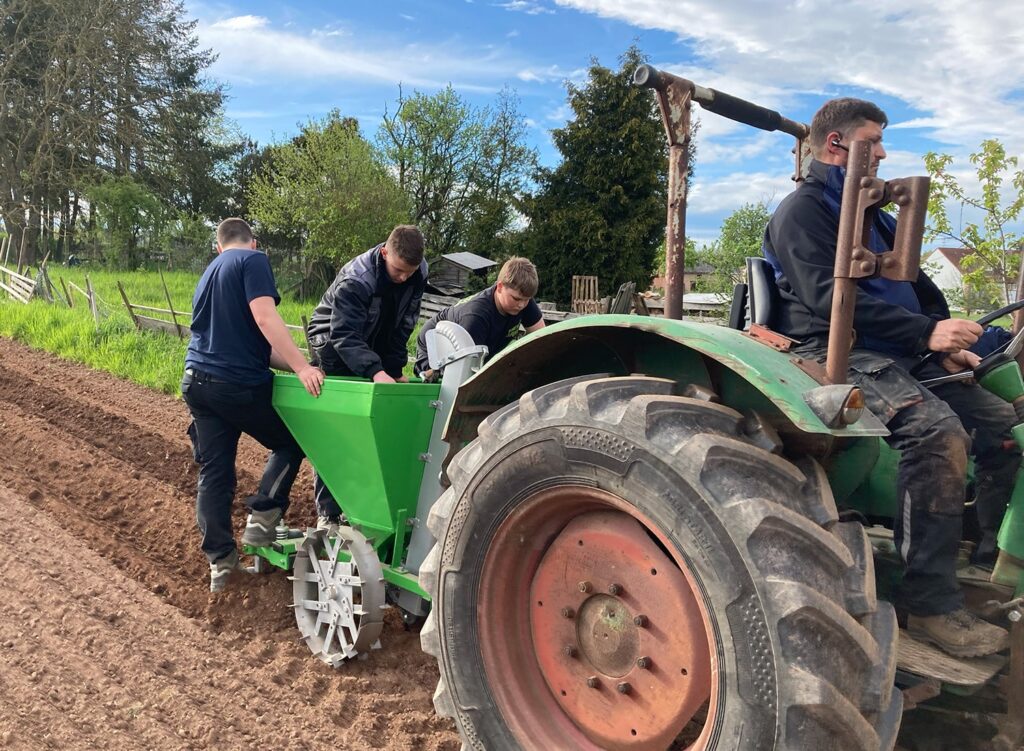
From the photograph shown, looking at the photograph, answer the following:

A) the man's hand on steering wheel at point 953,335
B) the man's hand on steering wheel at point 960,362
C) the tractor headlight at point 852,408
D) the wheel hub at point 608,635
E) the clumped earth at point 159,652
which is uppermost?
the man's hand on steering wheel at point 953,335

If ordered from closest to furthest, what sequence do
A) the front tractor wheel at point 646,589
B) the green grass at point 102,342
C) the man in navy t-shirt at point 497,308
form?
1. the front tractor wheel at point 646,589
2. the man in navy t-shirt at point 497,308
3. the green grass at point 102,342

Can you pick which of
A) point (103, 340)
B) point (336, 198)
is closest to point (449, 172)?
point (336, 198)

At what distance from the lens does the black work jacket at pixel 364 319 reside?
393cm

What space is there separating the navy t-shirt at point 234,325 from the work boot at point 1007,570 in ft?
10.3

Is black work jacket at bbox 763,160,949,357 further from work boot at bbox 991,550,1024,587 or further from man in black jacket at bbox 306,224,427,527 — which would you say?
man in black jacket at bbox 306,224,427,527

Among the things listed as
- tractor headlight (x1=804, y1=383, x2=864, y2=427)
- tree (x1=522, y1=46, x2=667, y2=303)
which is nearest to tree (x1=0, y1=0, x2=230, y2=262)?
tree (x1=522, y1=46, x2=667, y2=303)

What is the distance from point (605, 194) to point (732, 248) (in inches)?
261

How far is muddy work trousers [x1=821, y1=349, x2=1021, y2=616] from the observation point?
2.16m

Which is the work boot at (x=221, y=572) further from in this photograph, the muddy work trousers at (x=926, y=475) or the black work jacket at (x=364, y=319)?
the muddy work trousers at (x=926, y=475)

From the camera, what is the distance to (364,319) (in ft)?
13.4

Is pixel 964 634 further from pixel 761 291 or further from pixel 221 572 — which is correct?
pixel 221 572

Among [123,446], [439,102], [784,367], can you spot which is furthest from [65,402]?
→ [439,102]

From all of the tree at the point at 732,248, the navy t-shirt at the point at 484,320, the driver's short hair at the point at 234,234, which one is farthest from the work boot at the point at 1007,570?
the tree at the point at 732,248

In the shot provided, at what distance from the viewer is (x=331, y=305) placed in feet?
13.8
